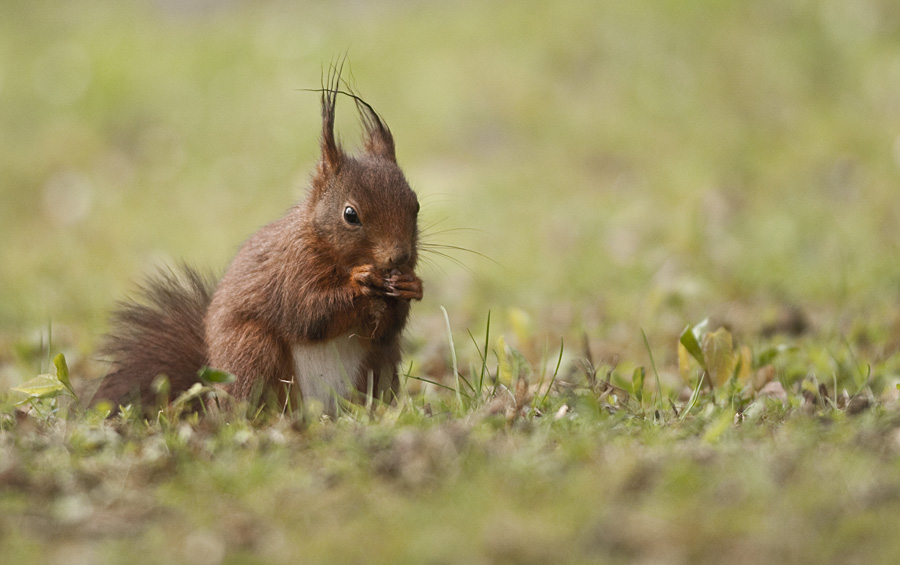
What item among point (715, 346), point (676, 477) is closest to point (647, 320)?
point (715, 346)

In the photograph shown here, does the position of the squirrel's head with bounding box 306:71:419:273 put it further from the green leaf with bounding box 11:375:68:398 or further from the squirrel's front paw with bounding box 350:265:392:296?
the green leaf with bounding box 11:375:68:398

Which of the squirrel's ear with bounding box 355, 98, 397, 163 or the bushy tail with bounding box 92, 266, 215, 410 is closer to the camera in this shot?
the bushy tail with bounding box 92, 266, 215, 410

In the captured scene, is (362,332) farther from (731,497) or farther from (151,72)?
(151,72)

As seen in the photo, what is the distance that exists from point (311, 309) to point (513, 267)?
3.08m

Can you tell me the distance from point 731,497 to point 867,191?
15.8ft

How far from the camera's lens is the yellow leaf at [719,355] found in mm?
3301

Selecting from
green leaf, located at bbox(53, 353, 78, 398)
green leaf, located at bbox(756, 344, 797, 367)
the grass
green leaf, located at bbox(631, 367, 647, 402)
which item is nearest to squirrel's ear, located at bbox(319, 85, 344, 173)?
the grass

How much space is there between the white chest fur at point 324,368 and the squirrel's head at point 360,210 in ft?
0.85

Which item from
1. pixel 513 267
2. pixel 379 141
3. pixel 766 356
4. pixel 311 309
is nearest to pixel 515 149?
pixel 513 267

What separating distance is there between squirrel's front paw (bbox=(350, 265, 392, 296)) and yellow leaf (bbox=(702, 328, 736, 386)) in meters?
1.04

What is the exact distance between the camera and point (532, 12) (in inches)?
347

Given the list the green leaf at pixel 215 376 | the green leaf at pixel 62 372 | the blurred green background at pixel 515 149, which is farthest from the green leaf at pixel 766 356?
the green leaf at pixel 62 372

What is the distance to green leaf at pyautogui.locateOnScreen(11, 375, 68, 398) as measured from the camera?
3.01m

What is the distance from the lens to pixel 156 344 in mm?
3367
